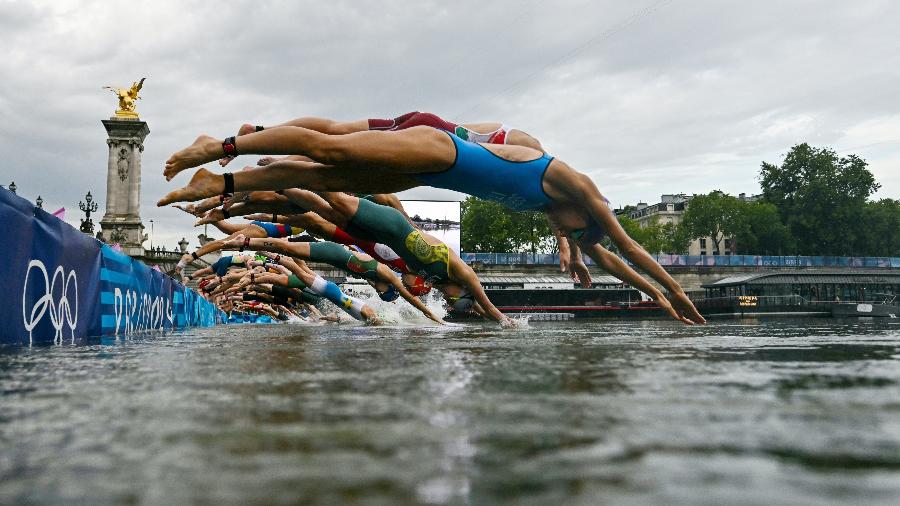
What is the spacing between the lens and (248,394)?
182 cm

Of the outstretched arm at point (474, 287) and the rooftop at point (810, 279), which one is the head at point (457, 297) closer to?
the outstretched arm at point (474, 287)

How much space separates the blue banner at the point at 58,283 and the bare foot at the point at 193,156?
128 cm

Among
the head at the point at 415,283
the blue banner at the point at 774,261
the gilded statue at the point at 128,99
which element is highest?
the gilded statue at the point at 128,99

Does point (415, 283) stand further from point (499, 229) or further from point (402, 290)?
point (499, 229)

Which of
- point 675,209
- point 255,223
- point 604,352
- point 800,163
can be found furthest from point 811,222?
point 604,352

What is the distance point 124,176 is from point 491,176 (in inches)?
2191

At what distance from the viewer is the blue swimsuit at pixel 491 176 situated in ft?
17.8

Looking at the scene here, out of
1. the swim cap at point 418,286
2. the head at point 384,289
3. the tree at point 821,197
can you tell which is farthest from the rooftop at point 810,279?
the swim cap at point 418,286

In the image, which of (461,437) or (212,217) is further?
(212,217)

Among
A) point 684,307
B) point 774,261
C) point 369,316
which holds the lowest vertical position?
point 369,316

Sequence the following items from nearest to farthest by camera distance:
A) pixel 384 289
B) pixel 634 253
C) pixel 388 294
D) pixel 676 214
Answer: pixel 634 253, pixel 384 289, pixel 388 294, pixel 676 214

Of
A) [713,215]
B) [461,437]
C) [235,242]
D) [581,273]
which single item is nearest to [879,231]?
[713,215]

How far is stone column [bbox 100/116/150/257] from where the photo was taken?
178ft

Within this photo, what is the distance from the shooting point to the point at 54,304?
19.6ft
